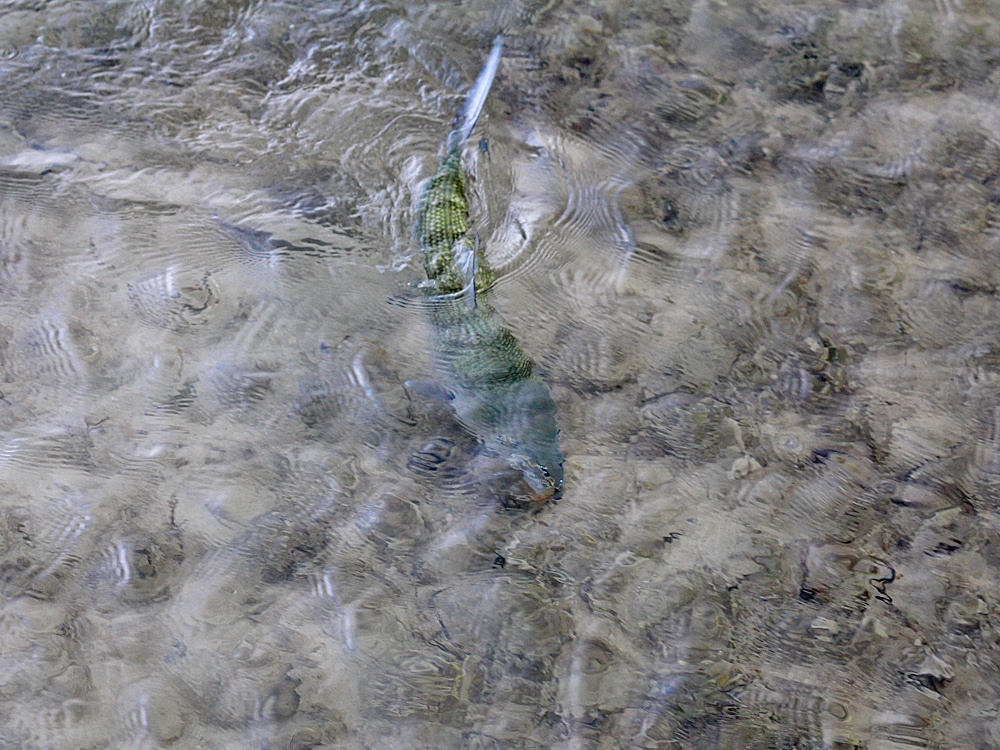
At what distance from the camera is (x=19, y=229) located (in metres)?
2.36

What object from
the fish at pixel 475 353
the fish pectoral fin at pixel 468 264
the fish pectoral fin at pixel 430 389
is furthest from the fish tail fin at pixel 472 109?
the fish pectoral fin at pixel 430 389

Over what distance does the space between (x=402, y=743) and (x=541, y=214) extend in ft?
5.88

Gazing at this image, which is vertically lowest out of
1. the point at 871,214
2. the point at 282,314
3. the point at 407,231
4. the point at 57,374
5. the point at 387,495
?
the point at 387,495

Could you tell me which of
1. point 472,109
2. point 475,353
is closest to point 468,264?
point 475,353

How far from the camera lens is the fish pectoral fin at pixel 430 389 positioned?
2.28 metres

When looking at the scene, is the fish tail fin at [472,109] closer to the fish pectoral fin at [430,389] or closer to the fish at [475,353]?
the fish at [475,353]

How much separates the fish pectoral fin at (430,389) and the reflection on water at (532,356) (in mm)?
34

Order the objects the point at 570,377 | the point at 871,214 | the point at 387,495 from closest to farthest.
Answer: the point at 387,495 < the point at 570,377 < the point at 871,214

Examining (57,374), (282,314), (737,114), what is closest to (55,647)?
(57,374)

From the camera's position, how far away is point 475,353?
2291 mm

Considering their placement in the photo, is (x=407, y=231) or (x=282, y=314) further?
(x=407, y=231)

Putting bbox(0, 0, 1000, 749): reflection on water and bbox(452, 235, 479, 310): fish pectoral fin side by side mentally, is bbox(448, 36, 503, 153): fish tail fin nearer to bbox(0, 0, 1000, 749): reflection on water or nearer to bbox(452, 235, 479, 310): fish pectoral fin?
bbox(0, 0, 1000, 749): reflection on water

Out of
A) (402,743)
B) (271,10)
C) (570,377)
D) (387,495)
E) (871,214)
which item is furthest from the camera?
(271,10)

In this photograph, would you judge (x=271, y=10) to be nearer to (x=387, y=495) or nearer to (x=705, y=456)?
(x=387, y=495)
